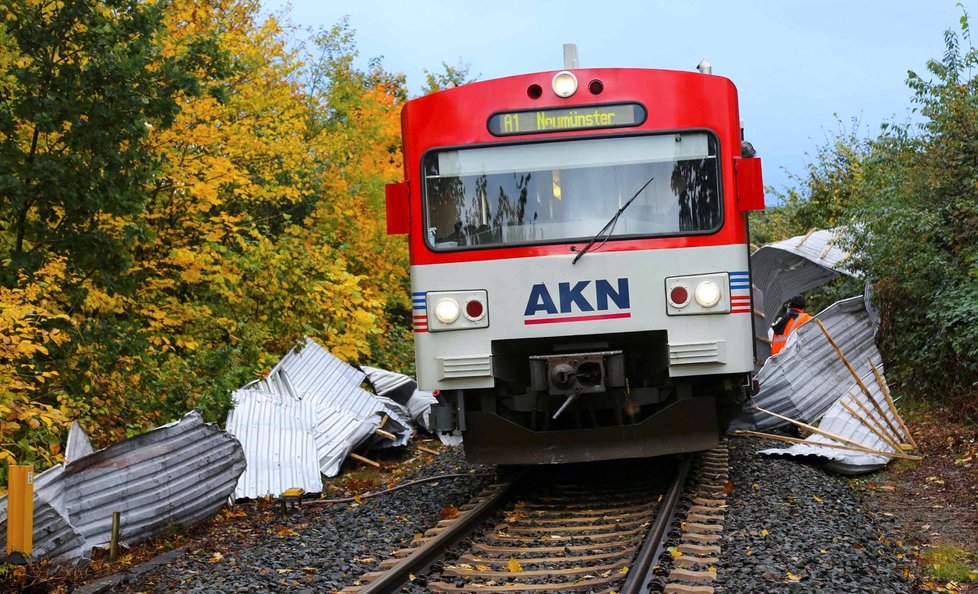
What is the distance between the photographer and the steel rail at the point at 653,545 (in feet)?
17.6

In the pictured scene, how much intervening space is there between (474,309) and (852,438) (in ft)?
15.3

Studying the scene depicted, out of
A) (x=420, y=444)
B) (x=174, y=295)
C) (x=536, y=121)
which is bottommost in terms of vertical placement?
(x=420, y=444)

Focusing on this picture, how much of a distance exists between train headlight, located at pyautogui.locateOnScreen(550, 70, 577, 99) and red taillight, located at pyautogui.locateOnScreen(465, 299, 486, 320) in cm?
171

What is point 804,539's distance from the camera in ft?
21.2

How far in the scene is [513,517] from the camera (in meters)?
7.75

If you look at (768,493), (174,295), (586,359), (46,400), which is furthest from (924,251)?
(46,400)

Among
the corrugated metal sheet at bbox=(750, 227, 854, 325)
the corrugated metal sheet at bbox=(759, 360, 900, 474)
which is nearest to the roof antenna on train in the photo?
the corrugated metal sheet at bbox=(759, 360, 900, 474)

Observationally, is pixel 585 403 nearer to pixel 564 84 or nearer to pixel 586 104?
pixel 586 104

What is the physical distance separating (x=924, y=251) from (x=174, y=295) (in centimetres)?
933

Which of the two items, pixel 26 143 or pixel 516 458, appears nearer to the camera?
pixel 516 458

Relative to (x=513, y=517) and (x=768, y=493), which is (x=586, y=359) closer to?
(x=513, y=517)

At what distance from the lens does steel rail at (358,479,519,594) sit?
5621mm

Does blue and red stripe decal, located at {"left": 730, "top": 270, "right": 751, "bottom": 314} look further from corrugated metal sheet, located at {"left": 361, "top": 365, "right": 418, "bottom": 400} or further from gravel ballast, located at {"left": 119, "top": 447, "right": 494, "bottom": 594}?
corrugated metal sheet, located at {"left": 361, "top": 365, "right": 418, "bottom": 400}

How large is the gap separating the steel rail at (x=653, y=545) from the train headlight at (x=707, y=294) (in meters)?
1.43
